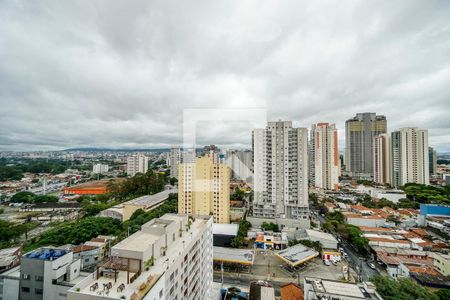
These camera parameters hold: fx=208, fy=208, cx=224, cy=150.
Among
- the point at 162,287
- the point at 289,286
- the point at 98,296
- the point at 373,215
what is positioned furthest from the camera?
the point at 373,215

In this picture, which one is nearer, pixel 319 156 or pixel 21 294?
pixel 21 294

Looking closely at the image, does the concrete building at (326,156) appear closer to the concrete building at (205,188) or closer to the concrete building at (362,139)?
the concrete building at (362,139)

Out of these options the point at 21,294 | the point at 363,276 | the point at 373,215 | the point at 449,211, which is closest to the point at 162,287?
the point at 21,294

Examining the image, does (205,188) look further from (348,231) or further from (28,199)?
(28,199)

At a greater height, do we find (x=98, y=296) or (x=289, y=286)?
(x=98, y=296)

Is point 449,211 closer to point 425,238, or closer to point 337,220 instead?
point 425,238

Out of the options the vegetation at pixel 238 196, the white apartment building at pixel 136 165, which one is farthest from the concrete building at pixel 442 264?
the white apartment building at pixel 136 165

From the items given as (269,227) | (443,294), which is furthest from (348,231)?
(443,294)

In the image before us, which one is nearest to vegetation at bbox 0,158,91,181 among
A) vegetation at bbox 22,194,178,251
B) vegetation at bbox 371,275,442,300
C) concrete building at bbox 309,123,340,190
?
vegetation at bbox 22,194,178,251
